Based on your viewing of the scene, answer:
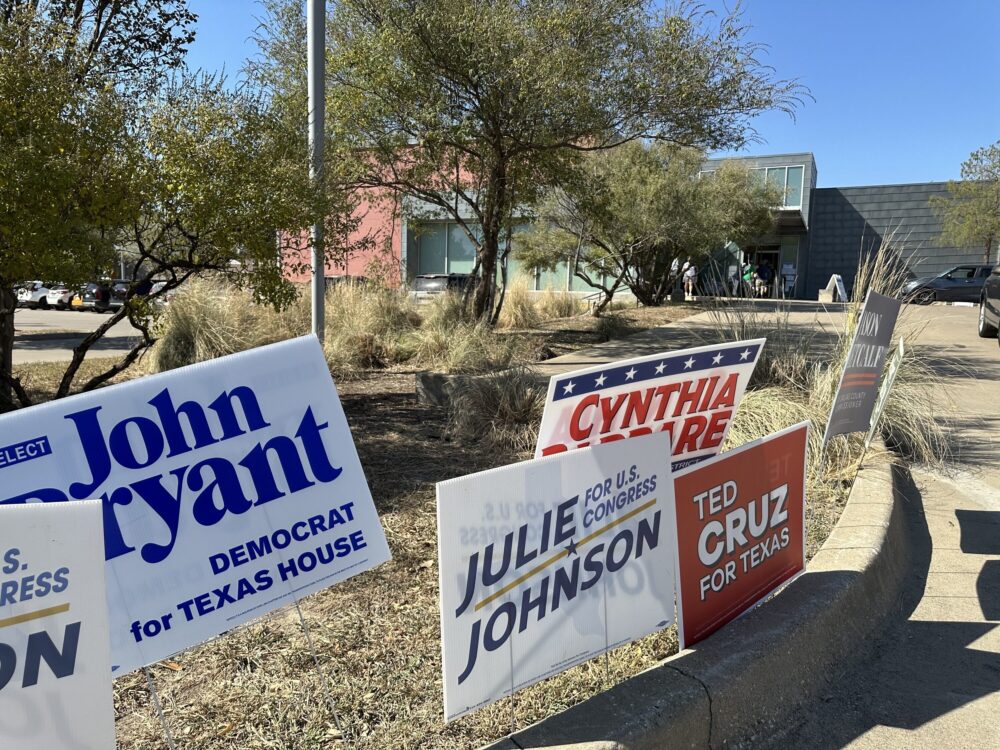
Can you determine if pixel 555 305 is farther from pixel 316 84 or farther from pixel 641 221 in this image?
pixel 316 84

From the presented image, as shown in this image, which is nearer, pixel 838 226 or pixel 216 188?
pixel 216 188

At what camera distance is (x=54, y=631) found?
5.82 ft

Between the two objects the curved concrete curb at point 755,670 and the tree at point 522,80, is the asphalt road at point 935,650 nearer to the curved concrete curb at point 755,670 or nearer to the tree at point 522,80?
the curved concrete curb at point 755,670

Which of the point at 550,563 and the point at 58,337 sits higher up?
the point at 58,337

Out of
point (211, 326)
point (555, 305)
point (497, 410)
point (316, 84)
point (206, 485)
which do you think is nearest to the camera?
point (206, 485)

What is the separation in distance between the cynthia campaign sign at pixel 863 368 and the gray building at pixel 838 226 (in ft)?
113

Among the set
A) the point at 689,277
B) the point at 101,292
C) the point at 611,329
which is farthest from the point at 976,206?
the point at 101,292

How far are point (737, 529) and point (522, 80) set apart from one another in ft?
24.3

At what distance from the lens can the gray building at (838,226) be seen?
124ft

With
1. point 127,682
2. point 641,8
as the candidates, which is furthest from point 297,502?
point 641,8

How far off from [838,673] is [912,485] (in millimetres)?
2930

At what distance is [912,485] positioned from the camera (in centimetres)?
547

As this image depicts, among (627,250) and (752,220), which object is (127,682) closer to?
(627,250)

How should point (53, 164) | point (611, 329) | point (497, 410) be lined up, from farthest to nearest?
point (611, 329), point (497, 410), point (53, 164)
